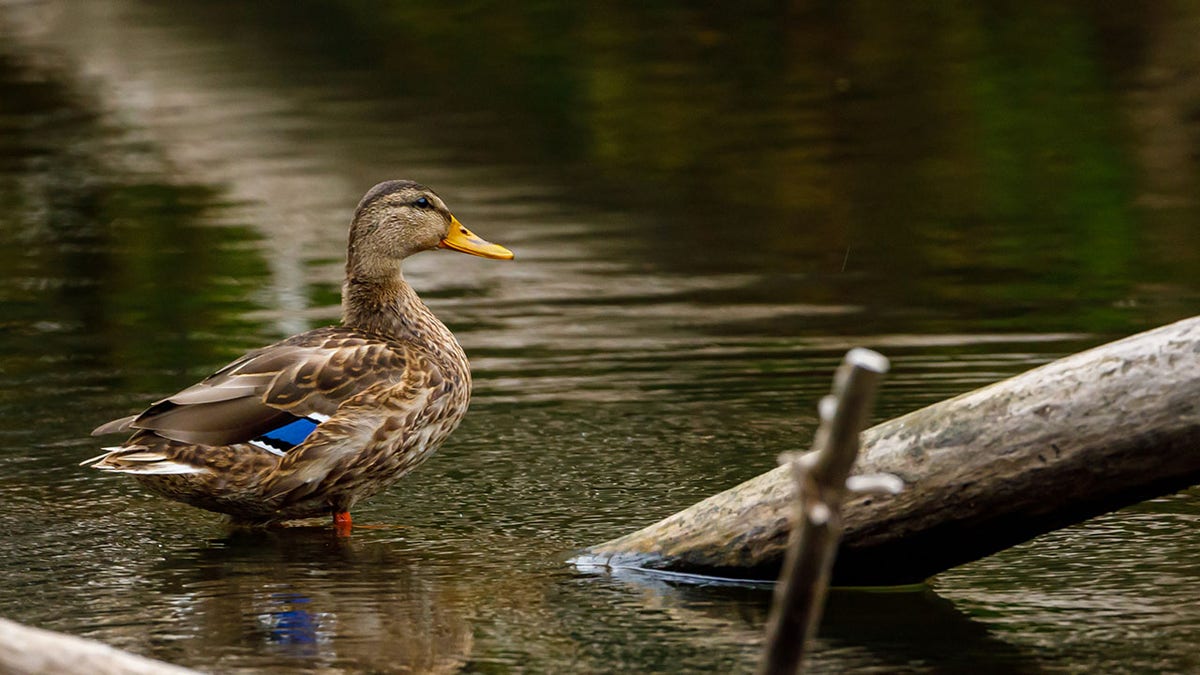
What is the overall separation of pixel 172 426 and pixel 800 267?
625 centimetres

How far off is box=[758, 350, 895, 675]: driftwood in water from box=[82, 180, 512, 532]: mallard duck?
156 inches

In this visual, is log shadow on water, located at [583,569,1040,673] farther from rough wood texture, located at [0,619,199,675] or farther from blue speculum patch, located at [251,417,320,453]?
rough wood texture, located at [0,619,199,675]

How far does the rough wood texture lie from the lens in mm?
3531

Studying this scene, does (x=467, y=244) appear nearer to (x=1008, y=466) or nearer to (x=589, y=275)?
(x=1008, y=466)

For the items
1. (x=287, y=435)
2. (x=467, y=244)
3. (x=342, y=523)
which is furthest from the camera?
(x=467, y=244)

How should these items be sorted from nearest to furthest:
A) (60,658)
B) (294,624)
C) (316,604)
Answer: (60,658) < (294,624) < (316,604)

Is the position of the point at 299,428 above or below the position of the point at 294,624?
above

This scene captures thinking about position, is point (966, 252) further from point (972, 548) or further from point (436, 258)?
point (972, 548)

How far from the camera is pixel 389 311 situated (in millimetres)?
7625

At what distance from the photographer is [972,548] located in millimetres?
5789

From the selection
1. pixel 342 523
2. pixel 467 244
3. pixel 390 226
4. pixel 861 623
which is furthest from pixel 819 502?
pixel 467 244

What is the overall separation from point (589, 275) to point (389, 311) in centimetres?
471

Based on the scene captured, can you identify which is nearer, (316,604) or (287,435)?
(316,604)

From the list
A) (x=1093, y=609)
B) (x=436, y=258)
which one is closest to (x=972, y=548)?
(x=1093, y=609)
